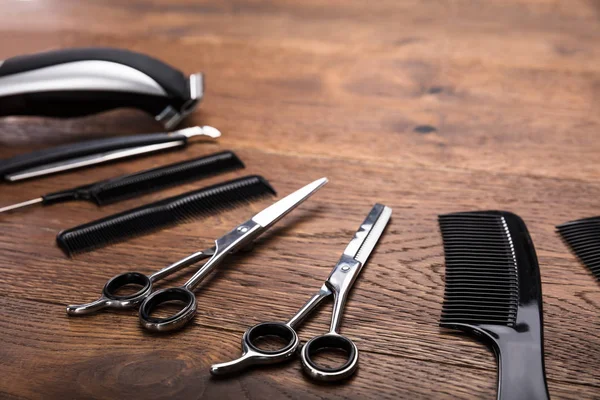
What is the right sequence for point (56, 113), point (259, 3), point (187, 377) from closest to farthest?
point (187, 377)
point (56, 113)
point (259, 3)

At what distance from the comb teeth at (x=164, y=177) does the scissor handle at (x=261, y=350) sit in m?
0.33

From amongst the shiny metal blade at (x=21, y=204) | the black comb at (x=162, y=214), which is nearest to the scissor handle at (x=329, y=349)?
the black comb at (x=162, y=214)

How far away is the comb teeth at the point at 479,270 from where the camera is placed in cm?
68

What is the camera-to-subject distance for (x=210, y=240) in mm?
822

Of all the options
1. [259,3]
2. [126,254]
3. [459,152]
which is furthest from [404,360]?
[259,3]

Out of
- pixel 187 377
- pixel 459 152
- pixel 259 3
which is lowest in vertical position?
pixel 187 377

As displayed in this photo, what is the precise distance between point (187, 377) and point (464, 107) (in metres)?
0.73

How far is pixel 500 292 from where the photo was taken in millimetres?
705

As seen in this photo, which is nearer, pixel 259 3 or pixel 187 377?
pixel 187 377

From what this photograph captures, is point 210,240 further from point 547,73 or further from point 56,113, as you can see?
point 547,73

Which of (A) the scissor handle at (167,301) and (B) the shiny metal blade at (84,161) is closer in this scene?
(A) the scissor handle at (167,301)

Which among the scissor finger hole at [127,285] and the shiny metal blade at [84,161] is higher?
the shiny metal blade at [84,161]

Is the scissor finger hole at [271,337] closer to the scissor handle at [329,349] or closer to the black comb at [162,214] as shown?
the scissor handle at [329,349]

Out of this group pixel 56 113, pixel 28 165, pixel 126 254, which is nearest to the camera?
pixel 126 254
